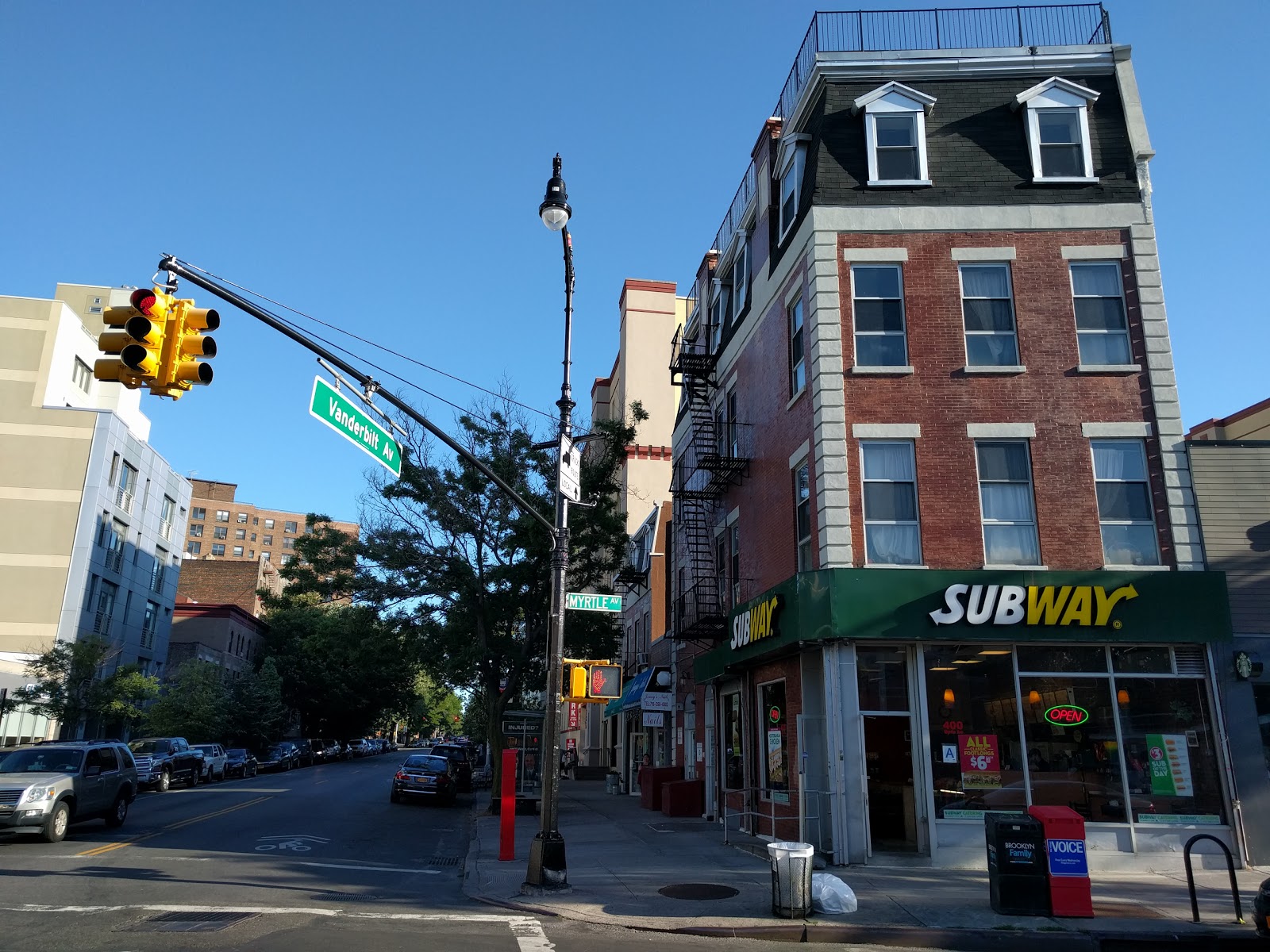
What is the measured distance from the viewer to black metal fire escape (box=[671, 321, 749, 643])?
2161cm

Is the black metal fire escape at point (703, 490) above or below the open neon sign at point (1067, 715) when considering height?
above

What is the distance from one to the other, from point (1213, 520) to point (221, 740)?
163 feet

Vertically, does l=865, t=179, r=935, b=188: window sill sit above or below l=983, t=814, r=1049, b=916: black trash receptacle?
above

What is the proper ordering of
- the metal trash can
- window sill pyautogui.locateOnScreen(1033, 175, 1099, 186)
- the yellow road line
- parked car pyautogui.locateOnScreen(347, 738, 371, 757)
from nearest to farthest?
the metal trash can
the yellow road line
window sill pyautogui.locateOnScreen(1033, 175, 1099, 186)
parked car pyautogui.locateOnScreen(347, 738, 371, 757)

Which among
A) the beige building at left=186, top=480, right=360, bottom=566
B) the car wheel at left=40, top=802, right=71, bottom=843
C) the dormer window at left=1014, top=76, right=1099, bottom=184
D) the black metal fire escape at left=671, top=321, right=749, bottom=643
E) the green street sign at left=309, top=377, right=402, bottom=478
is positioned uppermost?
the beige building at left=186, top=480, right=360, bottom=566

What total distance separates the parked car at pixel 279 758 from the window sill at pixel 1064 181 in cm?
4515

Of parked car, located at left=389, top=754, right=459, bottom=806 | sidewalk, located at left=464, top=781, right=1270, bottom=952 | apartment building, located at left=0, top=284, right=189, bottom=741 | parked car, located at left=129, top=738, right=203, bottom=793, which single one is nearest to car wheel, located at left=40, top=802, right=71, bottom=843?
sidewalk, located at left=464, top=781, right=1270, bottom=952

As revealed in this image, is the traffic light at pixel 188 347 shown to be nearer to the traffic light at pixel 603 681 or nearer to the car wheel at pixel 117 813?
the traffic light at pixel 603 681

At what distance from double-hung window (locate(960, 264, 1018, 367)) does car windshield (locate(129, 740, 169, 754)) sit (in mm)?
31045

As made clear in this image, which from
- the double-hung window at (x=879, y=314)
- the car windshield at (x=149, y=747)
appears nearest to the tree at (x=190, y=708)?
the car windshield at (x=149, y=747)

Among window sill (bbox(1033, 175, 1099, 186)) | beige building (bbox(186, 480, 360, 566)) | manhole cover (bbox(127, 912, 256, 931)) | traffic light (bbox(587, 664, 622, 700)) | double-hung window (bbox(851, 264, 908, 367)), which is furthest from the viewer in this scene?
beige building (bbox(186, 480, 360, 566))

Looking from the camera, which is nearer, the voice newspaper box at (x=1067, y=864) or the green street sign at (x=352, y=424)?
the green street sign at (x=352, y=424)

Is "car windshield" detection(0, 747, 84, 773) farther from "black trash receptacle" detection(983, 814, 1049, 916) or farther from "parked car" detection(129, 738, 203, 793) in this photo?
"black trash receptacle" detection(983, 814, 1049, 916)

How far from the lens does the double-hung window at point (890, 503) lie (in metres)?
15.6
